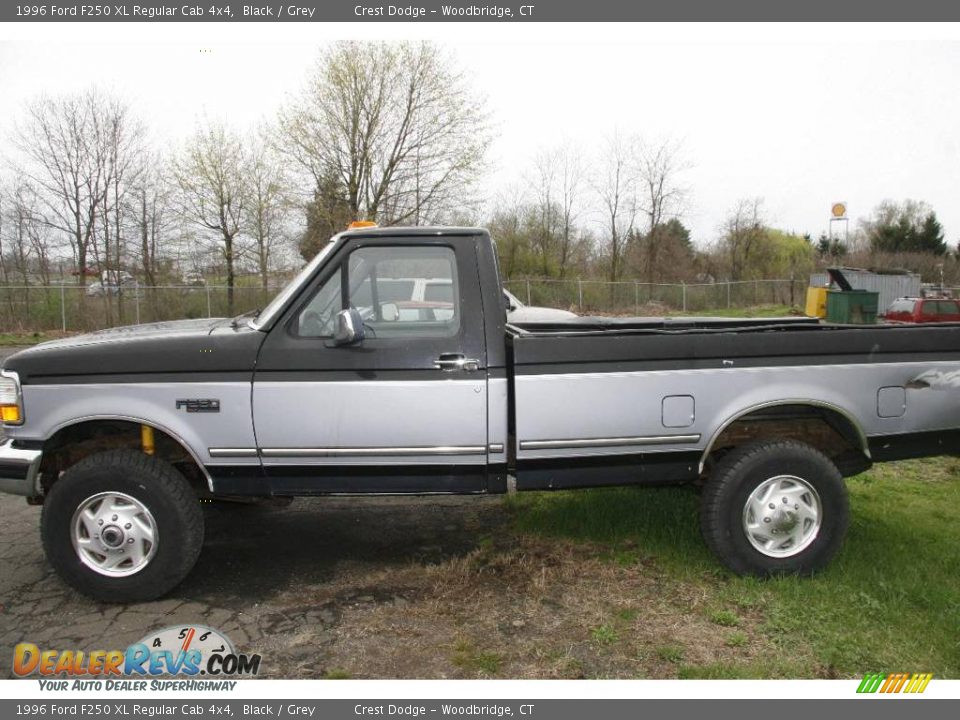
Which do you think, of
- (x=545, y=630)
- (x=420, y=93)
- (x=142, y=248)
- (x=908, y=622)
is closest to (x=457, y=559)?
(x=545, y=630)

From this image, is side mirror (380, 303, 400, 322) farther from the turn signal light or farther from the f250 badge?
the turn signal light

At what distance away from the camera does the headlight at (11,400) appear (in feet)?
12.8

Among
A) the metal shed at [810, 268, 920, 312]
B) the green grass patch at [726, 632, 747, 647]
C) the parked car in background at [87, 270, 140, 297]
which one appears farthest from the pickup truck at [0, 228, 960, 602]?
the parked car in background at [87, 270, 140, 297]

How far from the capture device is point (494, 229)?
35375 mm

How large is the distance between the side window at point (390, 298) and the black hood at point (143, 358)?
A: 1.18ft

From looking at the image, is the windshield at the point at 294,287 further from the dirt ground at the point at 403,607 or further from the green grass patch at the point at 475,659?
the green grass patch at the point at 475,659

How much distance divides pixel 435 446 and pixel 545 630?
112cm

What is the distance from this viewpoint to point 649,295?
32438mm

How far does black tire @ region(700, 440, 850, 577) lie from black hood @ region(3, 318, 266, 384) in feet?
9.11

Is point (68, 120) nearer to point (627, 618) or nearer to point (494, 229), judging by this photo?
point (494, 229)

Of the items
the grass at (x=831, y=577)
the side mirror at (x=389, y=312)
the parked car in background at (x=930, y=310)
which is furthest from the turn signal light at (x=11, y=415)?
the parked car in background at (x=930, y=310)

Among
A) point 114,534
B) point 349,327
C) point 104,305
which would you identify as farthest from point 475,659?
point 104,305

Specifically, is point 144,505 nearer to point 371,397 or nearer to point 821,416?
point 371,397

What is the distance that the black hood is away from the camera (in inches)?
153
